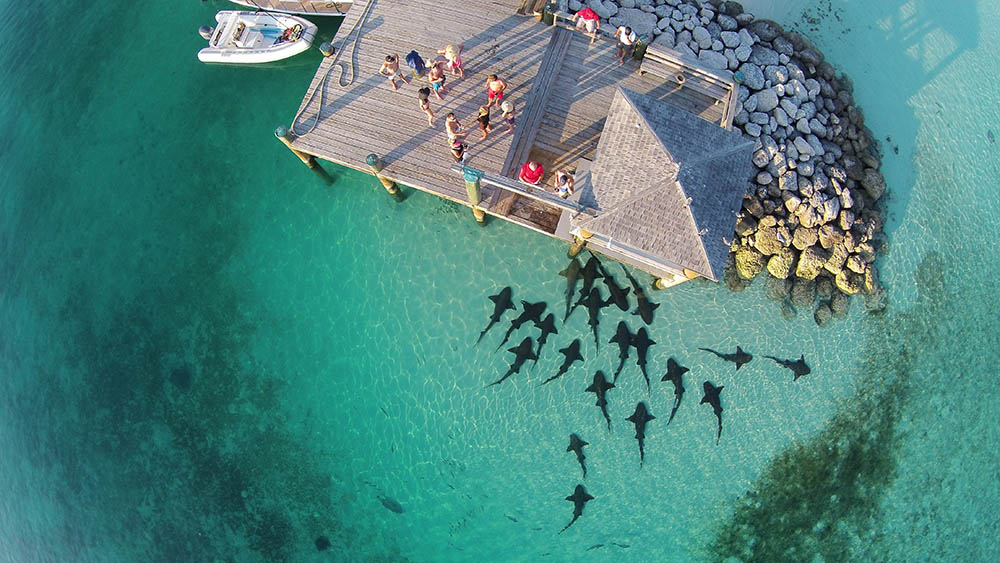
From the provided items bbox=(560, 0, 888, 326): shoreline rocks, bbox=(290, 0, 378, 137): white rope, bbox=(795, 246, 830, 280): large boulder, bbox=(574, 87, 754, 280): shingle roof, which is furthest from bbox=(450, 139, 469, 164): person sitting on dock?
bbox=(795, 246, 830, 280): large boulder

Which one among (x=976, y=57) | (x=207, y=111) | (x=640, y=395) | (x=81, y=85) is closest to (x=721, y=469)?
(x=640, y=395)

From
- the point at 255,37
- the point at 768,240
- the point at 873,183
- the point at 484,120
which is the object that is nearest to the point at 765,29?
the point at 873,183

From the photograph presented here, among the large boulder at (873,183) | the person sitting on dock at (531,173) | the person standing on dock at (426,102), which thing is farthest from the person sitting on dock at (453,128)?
the large boulder at (873,183)

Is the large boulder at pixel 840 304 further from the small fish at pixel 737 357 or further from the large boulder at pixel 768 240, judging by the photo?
the small fish at pixel 737 357

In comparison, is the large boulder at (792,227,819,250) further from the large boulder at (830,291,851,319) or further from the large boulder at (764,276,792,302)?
the large boulder at (830,291,851,319)

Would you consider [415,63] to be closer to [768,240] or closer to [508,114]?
[508,114]
